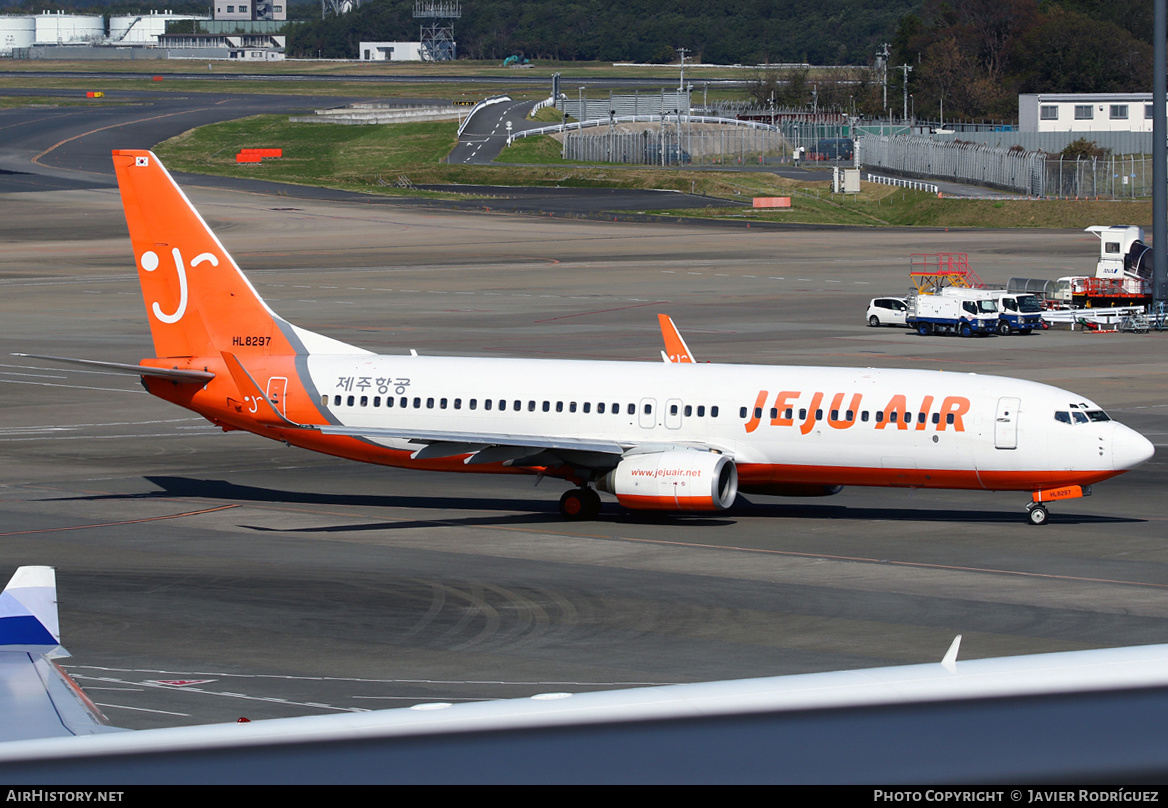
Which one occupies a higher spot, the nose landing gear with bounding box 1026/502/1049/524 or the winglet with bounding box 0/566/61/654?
the winglet with bounding box 0/566/61/654

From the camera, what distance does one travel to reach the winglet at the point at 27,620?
21.6ft

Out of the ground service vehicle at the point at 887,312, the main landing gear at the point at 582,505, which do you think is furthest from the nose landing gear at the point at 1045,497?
the ground service vehicle at the point at 887,312

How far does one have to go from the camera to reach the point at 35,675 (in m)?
6.25

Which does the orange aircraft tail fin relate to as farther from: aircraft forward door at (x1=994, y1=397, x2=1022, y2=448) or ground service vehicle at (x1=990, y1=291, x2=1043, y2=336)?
ground service vehicle at (x1=990, y1=291, x2=1043, y2=336)

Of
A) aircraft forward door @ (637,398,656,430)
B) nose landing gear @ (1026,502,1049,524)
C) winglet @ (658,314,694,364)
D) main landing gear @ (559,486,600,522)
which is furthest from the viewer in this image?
winglet @ (658,314,694,364)

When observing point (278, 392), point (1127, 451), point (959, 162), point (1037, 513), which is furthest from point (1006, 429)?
point (959, 162)

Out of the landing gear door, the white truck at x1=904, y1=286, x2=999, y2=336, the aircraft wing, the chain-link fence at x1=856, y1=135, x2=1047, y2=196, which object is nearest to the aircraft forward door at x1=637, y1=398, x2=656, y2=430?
the landing gear door

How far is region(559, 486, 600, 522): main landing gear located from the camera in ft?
128

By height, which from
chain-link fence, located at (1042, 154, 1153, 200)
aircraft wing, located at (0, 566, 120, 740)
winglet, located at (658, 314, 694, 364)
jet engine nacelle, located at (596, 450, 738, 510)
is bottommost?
jet engine nacelle, located at (596, 450, 738, 510)

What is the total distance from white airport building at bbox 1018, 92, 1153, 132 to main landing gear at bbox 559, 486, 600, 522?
164281mm

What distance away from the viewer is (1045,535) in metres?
36.0

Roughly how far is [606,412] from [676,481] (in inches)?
132

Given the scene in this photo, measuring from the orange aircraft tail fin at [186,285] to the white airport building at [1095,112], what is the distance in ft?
538

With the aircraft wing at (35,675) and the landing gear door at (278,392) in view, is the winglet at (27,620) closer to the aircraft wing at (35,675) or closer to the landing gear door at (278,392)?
the aircraft wing at (35,675)
